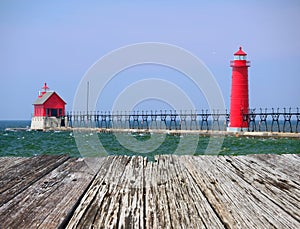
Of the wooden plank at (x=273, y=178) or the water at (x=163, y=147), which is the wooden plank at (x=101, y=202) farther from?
the water at (x=163, y=147)

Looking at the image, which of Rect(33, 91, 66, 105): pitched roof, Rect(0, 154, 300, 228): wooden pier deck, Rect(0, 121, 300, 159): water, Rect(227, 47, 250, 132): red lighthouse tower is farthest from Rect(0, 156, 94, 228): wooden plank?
Rect(33, 91, 66, 105): pitched roof

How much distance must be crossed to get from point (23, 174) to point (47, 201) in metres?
0.80

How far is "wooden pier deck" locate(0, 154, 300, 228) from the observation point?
2191mm

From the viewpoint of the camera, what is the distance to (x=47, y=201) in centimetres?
250

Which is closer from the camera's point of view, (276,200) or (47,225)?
(47,225)

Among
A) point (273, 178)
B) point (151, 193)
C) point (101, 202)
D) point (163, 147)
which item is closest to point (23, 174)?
point (101, 202)

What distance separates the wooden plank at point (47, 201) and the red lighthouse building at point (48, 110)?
57443 mm

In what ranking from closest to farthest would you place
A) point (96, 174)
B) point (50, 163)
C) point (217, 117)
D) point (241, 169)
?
point (96, 174) < point (241, 169) < point (50, 163) < point (217, 117)

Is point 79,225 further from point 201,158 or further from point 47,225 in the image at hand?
point 201,158

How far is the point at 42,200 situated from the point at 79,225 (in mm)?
484

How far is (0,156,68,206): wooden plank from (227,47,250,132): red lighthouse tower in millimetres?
36484

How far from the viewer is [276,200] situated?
101 inches

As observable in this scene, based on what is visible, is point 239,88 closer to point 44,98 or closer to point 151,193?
point 44,98

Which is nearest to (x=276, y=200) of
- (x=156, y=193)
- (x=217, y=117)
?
(x=156, y=193)
